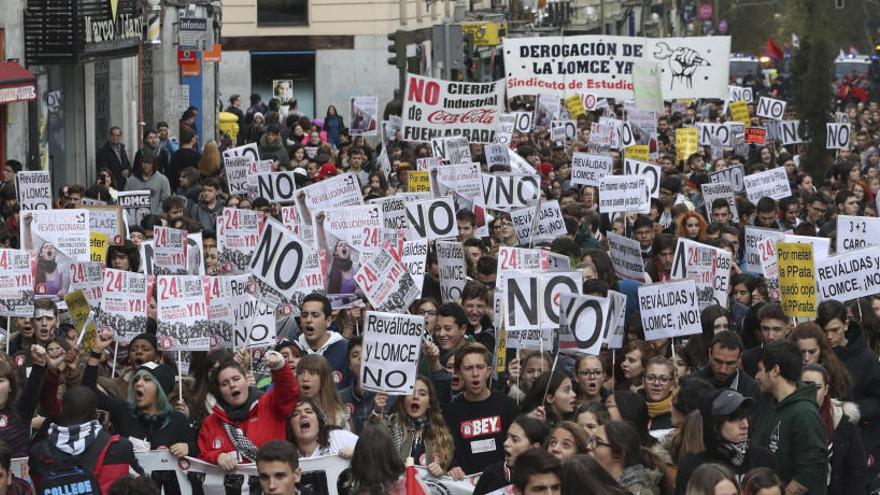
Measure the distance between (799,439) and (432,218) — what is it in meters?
8.54

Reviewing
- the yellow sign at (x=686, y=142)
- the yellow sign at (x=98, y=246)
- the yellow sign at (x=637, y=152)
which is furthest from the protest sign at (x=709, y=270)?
the yellow sign at (x=686, y=142)

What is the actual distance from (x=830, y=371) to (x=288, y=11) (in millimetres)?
42439

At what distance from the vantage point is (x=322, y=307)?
12055 millimetres

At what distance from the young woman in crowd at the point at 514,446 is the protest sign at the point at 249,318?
4.03m

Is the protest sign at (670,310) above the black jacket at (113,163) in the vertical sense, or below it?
below

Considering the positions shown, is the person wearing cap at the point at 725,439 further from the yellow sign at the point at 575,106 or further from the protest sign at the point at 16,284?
the yellow sign at the point at 575,106

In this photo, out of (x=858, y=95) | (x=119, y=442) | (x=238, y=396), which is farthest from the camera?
(x=858, y=95)

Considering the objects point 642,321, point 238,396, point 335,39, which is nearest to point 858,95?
point 335,39

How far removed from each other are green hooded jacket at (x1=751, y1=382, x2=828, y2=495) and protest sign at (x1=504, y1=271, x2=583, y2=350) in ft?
9.44

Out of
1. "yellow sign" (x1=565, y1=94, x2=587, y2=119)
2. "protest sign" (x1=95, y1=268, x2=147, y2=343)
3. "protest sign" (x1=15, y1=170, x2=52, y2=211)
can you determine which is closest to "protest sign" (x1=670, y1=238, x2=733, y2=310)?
"protest sign" (x1=95, y1=268, x2=147, y2=343)

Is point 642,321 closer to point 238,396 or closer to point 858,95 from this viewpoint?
point 238,396

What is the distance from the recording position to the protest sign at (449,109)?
2519cm

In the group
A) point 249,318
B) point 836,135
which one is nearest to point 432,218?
point 249,318

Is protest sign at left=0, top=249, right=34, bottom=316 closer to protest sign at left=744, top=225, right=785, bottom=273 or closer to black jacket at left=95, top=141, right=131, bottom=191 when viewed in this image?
protest sign at left=744, top=225, right=785, bottom=273
